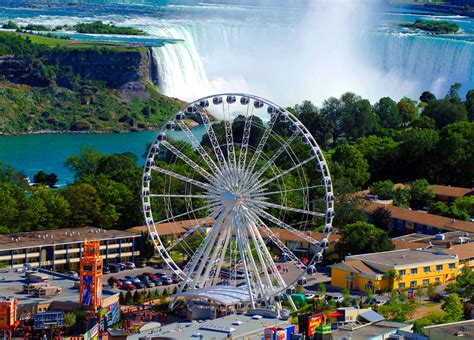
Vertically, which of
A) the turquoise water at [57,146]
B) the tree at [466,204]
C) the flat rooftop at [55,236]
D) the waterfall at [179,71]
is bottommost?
the flat rooftop at [55,236]

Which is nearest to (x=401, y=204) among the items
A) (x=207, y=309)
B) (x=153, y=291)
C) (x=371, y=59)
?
(x=153, y=291)

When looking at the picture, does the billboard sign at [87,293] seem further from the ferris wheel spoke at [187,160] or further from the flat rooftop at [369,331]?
the flat rooftop at [369,331]

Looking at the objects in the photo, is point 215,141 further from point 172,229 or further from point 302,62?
point 302,62

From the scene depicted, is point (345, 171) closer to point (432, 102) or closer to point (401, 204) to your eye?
point (401, 204)

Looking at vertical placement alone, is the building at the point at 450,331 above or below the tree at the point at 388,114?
below

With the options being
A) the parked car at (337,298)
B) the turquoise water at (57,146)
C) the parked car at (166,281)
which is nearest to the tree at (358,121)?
the turquoise water at (57,146)

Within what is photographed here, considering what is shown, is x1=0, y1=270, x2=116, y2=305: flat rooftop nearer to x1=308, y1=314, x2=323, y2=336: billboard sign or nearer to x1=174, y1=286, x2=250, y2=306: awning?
x1=174, y1=286, x2=250, y2=306: awning
